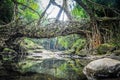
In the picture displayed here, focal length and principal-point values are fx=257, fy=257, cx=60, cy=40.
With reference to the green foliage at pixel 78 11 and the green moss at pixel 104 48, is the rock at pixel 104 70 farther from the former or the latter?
the green foliage at pixel 78 11

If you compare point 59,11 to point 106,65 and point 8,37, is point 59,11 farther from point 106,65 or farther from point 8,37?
point 106,65

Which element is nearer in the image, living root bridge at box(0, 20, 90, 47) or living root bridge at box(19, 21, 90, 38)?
living root bridge at box(0, 20, 90, 47)

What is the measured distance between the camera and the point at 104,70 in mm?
7133

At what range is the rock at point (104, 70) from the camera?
7008 mm

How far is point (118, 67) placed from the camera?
7.15 metres

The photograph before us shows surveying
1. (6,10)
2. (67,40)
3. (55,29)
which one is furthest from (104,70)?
(67,40)

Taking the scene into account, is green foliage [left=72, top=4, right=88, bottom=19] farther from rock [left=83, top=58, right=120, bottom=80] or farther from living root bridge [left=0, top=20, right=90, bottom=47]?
rock [left=83, top=58, right=120, bottom=80]

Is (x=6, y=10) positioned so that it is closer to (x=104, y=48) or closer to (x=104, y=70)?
(x=104, y=48)

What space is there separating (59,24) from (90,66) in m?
6.72

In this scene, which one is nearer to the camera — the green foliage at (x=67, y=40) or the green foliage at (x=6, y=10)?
the green foliage at (x=6, y=10)

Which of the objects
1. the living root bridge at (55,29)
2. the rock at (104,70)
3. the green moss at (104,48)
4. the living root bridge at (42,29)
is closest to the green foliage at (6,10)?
the living root bridge at (42,29)

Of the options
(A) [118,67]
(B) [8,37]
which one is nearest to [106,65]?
(A) [118,67]

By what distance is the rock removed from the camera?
7.01 meters

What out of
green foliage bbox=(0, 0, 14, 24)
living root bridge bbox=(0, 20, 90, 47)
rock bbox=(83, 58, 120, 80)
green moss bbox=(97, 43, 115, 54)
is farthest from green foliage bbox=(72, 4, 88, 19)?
rock bbox=(83, 58, 120, 80)
